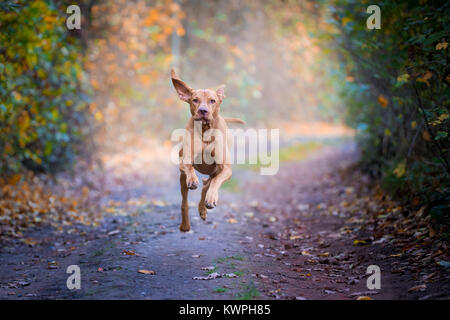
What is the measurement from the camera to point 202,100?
222 inches

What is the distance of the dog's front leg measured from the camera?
17.7 ft

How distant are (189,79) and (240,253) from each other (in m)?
14.5

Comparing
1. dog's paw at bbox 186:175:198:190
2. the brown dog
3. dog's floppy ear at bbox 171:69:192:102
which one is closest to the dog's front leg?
the brown dog

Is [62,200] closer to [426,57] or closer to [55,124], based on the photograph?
[55,124]

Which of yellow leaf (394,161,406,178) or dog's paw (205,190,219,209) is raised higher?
yellow leaf (394,161,406,178)

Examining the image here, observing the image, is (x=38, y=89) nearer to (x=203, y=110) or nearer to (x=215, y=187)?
(x=203, y=110)

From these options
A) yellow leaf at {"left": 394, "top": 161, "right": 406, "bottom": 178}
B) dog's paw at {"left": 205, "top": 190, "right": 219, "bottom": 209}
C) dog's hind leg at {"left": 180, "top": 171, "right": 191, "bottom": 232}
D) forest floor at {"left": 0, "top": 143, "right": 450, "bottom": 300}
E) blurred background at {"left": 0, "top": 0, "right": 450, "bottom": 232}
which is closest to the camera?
forest floor at {"left": 0, "top": 143, "right": 450, "bottom": 300}

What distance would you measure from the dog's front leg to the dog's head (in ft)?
2.45

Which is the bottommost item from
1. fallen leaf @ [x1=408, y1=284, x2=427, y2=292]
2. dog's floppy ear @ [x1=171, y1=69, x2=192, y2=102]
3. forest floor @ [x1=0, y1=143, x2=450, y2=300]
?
fallen leaf @ [x1=408, y1=284, x2=427, y2=292]

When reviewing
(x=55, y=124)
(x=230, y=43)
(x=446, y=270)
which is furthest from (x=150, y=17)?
(x=446, y=270)

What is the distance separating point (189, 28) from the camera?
19266 millimetres

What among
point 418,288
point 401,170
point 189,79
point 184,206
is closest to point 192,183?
point 184,206

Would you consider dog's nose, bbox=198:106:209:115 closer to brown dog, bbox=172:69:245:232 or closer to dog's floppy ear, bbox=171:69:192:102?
brown dog, bbox=172:69:245:232
